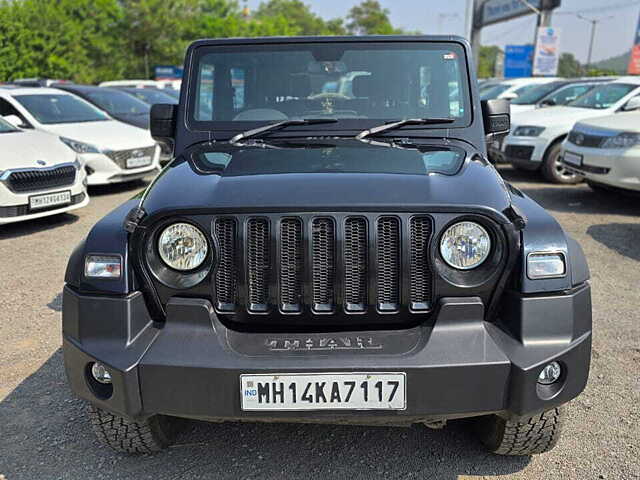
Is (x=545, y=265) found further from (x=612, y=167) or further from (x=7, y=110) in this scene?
(x=7, y=110)

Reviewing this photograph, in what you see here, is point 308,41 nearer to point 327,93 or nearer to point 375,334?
point 327,93

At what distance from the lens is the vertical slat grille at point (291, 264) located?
2322 millimetres

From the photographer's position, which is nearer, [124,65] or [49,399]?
[49,399]

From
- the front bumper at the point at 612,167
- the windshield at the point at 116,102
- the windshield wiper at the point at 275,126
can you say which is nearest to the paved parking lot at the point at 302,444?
the windshield wiper at the point at 275,126

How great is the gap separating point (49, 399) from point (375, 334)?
6.54ft

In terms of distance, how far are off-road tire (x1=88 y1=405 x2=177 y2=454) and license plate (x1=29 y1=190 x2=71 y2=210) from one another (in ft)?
16.0

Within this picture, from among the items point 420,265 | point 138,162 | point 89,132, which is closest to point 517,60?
point 138,162

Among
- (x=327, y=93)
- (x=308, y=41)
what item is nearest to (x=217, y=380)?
(x=327, y=93)

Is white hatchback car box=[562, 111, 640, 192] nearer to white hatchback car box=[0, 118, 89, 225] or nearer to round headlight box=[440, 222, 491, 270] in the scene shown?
round headlight box=[440, 222, 491, 270]

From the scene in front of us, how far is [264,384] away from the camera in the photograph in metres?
2.17

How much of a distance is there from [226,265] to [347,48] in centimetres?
179

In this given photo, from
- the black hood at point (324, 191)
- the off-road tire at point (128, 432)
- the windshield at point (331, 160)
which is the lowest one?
the off-road tire at point (128, 432)

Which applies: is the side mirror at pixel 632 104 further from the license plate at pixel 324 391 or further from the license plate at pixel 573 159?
the license plate at pixel 324 391

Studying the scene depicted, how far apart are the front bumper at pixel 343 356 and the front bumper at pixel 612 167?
5.86m
